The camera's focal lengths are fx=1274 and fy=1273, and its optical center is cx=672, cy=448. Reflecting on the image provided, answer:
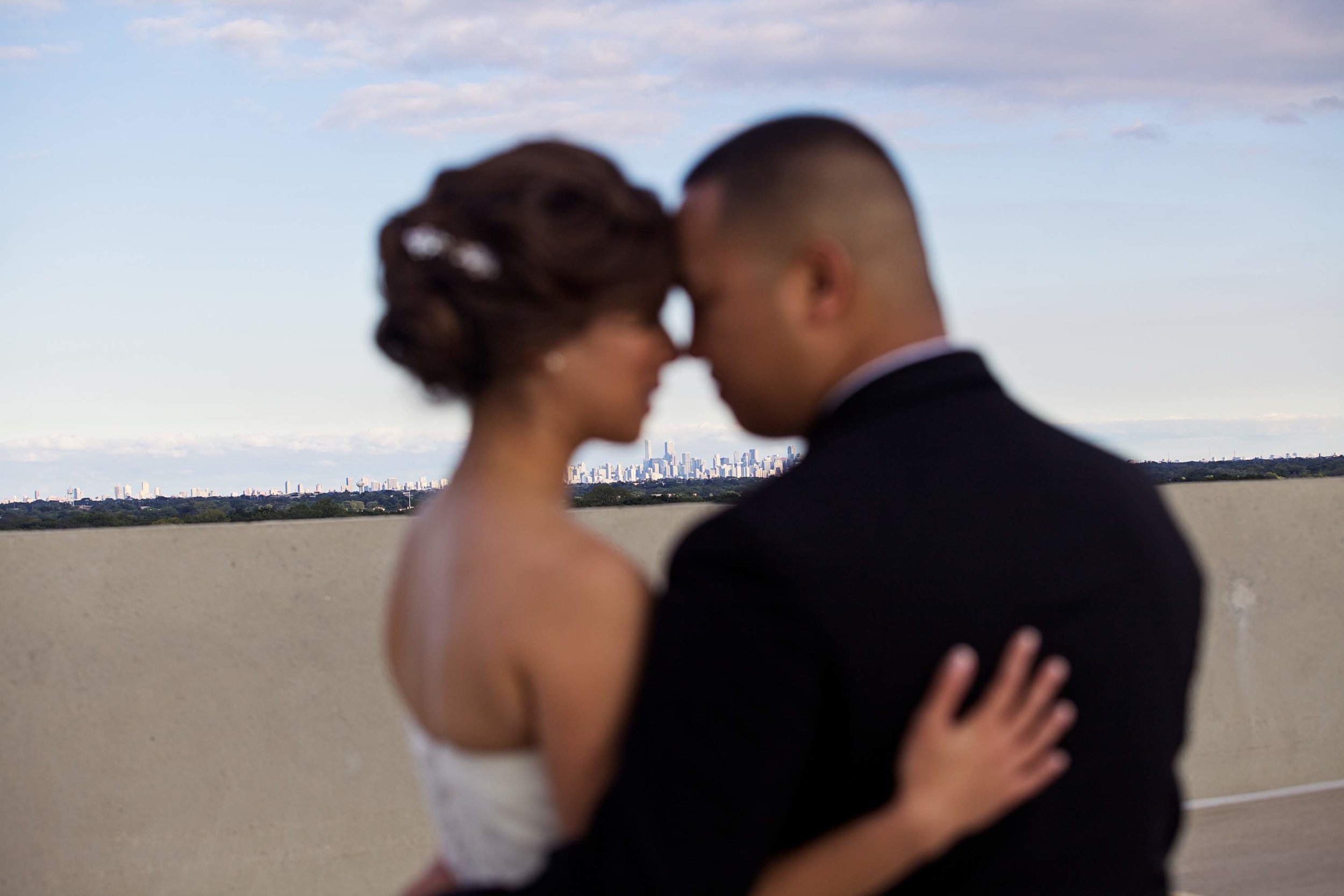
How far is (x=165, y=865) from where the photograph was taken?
3.48 metres

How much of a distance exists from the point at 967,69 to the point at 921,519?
5.68 metres

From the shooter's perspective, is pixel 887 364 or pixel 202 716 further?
pixel 202 716

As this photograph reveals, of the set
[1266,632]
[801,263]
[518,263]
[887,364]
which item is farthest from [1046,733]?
[1266,632]

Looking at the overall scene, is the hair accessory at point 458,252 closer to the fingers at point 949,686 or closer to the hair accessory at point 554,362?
the hair accessory at point 554,362

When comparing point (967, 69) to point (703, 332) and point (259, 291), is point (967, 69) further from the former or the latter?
point (703, 332)

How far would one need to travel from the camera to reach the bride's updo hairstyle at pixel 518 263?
1.10 m

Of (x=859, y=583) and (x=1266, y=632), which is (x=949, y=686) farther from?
(x=1266, y=632)

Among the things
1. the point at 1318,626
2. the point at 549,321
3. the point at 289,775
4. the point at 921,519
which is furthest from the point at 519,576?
the point at 1318,626

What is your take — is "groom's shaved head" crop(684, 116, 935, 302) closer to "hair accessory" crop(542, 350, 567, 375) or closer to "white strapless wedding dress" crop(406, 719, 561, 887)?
"hair accessory" crop(542, 350, 567, 375)

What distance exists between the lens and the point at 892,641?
919mm

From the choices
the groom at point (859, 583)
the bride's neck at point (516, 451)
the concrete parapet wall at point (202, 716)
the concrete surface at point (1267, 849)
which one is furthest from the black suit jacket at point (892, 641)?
the concrete surface at point (1267, 849)

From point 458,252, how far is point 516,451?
0.18 metres

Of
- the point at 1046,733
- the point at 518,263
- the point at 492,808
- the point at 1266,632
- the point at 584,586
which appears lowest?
the point at 1266,632

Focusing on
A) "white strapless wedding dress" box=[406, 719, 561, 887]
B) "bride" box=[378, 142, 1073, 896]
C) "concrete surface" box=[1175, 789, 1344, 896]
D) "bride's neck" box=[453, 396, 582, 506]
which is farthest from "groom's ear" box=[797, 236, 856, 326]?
"concrete surface" box=[1175, 789, 1344, 896]
